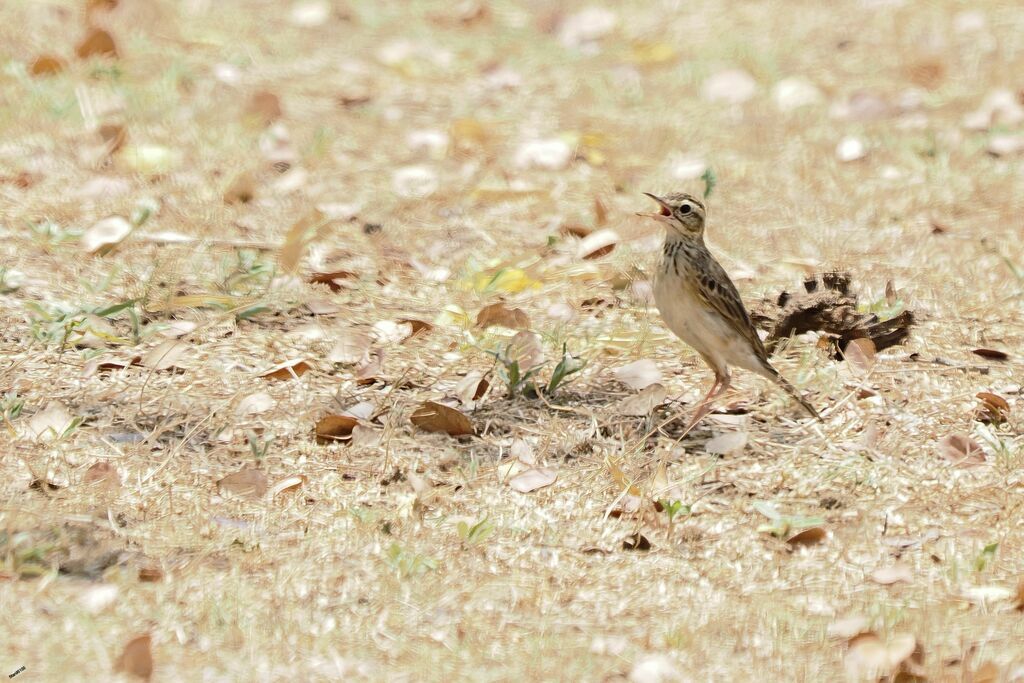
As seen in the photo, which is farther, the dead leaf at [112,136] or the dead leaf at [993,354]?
the dead leaf at [112,136]

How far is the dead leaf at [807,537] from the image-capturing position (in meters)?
4.49

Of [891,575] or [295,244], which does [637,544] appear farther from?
[295,244]

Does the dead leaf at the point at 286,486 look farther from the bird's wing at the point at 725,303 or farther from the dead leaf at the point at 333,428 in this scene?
the bird's wing at the point at 725,303

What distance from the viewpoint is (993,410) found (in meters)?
5.33

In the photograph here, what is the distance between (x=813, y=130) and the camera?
337 inches

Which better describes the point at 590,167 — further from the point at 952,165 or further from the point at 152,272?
the point at 152,272

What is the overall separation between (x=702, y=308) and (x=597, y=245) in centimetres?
144

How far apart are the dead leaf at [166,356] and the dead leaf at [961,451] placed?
9.08 ft

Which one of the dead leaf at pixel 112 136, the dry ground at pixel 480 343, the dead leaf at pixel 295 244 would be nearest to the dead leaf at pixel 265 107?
the dry ground at pixel 480 343

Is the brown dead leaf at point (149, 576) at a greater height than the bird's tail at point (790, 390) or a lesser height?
greater

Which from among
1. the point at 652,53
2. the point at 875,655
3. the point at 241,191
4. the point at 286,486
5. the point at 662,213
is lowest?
the point at 652,53

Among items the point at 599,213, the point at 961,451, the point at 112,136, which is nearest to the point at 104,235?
the point at 112,136

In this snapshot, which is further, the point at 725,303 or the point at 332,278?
the point at 332,278

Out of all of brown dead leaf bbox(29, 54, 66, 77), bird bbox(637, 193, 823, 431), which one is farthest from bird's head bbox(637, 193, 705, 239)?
brown dead leaf bbox(29, 54, 66, 77)
